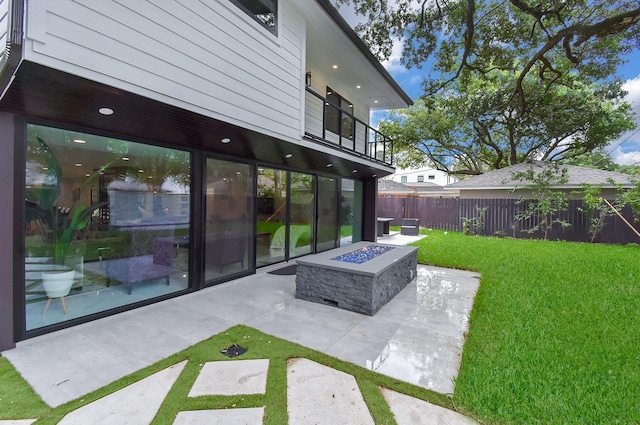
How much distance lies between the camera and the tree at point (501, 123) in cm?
1450

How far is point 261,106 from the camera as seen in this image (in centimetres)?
431

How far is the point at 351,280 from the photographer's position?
4.28 m

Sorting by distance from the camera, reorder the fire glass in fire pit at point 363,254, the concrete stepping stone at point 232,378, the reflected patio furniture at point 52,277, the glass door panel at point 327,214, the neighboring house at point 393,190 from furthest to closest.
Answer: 1. the neighboring house at point 393,190
2. the glass door panel at point 327,214
3. the fire glass in fire pit at point 363,254
4. the reflected patio furniture at point 52,277
5. the concrete stepping stone at point 232,378

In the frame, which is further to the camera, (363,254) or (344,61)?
(344,61)

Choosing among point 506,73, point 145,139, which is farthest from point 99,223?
point 506,73

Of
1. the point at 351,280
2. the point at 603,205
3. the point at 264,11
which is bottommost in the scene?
the point at 351,280

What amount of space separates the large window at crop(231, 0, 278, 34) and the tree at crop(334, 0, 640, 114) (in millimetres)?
4685

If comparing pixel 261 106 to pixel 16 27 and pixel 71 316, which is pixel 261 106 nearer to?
pixel 16 27

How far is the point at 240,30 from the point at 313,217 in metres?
5.01

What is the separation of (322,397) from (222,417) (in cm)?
74

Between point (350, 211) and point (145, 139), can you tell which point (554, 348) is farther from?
point (350, 211)

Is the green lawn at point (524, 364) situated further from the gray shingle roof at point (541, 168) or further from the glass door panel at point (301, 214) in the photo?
the gray shingle roof at point (541, 168)

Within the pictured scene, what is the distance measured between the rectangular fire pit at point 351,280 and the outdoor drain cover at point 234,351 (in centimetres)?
168

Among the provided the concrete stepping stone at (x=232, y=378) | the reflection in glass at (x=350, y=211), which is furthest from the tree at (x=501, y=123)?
the concrete stepping stone at (x=232, y=378)
